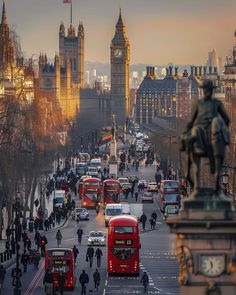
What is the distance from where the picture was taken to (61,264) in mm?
56094

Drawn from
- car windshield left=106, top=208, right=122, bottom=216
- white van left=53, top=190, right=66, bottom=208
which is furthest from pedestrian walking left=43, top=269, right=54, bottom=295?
white van left=53, top=190, right=66, bottom=208

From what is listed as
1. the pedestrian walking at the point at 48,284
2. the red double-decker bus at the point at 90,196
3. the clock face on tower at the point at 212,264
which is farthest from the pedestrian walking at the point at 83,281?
the red double-decker bus at the point at 90,196

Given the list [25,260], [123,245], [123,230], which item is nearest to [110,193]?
[25,260]

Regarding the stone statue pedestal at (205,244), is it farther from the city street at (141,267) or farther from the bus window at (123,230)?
the bus window at (123,230)

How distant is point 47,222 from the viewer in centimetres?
8550

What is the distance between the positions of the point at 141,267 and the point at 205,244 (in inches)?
1805

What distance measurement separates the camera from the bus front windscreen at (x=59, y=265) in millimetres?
55781

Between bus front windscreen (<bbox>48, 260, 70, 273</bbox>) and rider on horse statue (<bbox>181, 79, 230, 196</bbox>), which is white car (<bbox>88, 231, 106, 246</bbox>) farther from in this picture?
rider on horse statue (<bbox>181, 79, 230, 196</bbox>)

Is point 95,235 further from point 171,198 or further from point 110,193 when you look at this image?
point 110,193

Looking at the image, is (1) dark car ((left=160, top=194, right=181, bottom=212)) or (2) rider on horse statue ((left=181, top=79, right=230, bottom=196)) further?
(1) dark car ((left=160, top=194, right=181, bottom=212))

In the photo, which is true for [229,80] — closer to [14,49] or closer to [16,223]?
[14,49]

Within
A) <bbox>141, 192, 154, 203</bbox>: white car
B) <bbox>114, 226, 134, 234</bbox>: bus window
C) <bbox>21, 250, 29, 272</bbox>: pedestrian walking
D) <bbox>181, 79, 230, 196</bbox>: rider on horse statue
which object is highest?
<bbox>181, 79, 230, 196</bbox>: rider on horse statue

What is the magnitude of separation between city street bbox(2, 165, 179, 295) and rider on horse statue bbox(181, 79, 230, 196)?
113 ft

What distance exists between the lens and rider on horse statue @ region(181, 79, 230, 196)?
19641 mm
